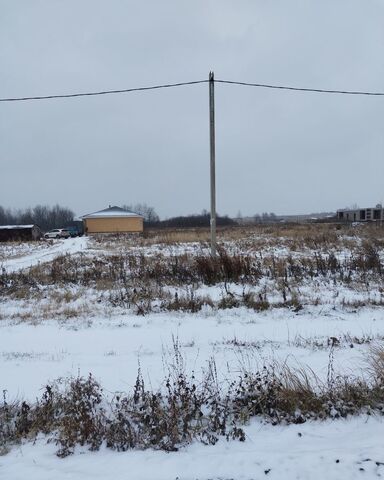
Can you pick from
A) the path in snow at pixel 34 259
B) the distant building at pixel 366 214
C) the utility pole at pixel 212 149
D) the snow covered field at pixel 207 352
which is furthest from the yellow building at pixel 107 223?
the distant building at pixel 366 214

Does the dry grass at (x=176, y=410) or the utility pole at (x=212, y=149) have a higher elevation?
the utility pole at (x=212, y=149)

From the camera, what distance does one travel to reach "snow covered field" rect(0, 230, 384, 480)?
2.85 meters

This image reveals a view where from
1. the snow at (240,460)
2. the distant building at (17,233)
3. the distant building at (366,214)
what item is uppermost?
the distant building at (366,214)

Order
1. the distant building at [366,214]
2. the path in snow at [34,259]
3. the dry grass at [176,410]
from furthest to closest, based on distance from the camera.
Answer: the distant building at [366,214], the path in snow at [34,259], the dry grass at [176,410]

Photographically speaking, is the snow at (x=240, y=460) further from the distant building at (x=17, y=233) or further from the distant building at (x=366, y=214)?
the distant building at (x=366, y=214)

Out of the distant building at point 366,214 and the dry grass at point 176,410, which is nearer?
the dry grass at point 176,410

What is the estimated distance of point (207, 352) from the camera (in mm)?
5258

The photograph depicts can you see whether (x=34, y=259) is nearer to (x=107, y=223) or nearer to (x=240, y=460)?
(x=240, y=460)

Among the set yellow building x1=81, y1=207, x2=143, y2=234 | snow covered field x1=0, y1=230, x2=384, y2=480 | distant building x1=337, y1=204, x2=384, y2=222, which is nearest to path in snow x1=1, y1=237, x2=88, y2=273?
snow covered field x1=0, y1=230, x2=384, y2=480

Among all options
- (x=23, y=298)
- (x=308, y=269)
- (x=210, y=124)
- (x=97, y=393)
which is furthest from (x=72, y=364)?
(x=210, y=124)

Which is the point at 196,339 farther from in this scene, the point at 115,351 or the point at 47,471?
the point at 47,471

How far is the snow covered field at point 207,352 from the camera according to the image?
285 centimetres

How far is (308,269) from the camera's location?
36.9 feet

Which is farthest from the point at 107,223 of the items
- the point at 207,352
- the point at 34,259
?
the point at 207,352
